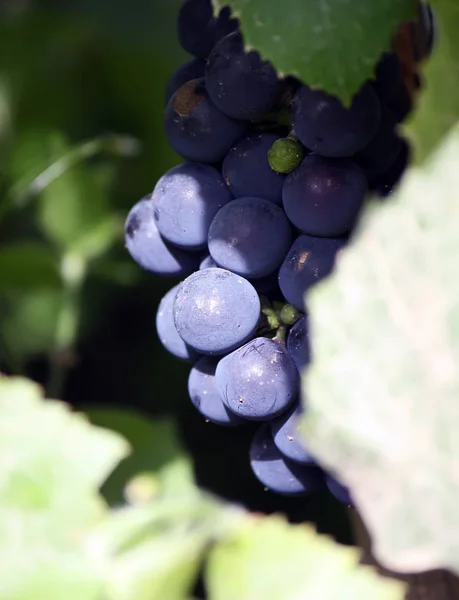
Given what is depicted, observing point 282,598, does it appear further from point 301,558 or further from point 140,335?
point 140,335

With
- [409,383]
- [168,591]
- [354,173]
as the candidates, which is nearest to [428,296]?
[409,383]

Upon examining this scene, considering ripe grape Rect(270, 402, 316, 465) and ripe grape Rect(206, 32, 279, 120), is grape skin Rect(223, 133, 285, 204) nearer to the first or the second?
ripe grape Rect(206, 32, 279, 120)

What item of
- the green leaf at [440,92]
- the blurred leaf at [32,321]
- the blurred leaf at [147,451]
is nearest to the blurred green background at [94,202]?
the blurred leaf at [32,321]

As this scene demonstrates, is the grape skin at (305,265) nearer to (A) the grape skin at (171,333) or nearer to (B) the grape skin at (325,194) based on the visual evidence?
(B) the grape skin at (325,194)

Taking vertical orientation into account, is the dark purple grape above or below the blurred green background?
above

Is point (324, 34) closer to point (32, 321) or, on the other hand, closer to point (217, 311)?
point (217, 311)

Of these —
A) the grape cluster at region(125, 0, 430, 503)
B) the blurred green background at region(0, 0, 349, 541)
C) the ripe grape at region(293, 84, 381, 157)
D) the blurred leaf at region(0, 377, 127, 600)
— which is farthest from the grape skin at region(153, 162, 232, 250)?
the blurred green background at region(0, 0, 349, 541)
